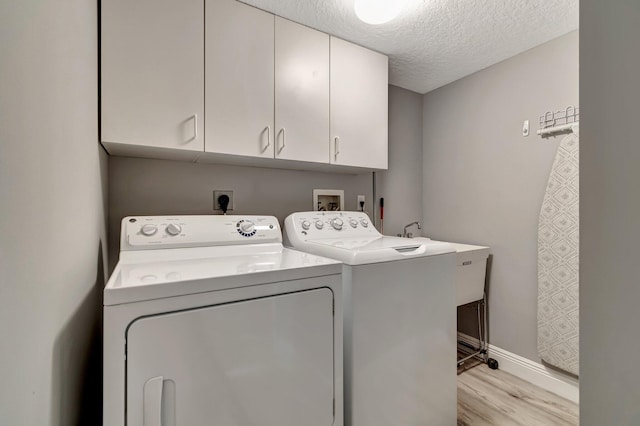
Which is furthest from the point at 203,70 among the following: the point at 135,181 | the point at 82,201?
the point at 82,201

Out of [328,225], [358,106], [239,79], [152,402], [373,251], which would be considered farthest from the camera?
[358,106]

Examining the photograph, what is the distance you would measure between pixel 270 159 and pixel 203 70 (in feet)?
1.80

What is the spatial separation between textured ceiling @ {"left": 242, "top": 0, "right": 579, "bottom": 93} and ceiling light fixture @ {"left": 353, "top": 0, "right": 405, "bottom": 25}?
0.28 feet

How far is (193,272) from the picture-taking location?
913 mm

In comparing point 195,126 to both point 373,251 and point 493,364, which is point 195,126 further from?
point 493,364

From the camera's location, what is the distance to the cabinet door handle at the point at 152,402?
0.75 meters

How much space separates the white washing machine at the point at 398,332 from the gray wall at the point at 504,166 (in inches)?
37.2

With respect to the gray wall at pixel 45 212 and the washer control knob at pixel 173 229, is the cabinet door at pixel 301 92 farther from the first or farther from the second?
the gray wall at pixel 45 212

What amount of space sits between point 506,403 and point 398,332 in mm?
1170

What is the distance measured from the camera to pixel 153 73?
1.29 meters

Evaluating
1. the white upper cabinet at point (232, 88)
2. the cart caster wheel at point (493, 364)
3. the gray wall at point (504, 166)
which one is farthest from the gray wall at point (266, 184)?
the cart caster wheel at point (493, 364)

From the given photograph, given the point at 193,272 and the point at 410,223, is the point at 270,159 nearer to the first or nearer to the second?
the point at 193,272

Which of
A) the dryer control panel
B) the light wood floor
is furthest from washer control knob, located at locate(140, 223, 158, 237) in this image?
the light wood floor
